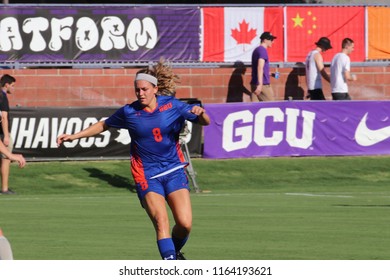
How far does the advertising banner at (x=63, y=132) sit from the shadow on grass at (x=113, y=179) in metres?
0.47

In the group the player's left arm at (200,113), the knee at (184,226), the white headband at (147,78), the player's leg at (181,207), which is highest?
the white headband at (147,78)

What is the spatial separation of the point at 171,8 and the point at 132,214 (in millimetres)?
11358

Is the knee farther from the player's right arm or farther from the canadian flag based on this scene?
the canadian flag

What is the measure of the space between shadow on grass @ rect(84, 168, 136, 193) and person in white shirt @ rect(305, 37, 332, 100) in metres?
5.17

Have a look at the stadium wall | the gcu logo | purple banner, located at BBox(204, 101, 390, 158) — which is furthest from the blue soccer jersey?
the stadium wall

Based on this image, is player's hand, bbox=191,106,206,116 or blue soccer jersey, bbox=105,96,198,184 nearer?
player's hand, bbox=191,106,206,116

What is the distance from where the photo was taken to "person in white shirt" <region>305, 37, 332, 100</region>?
28984mm

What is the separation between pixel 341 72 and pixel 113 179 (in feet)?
18.6

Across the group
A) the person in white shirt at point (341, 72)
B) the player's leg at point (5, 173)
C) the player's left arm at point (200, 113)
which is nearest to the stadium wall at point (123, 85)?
the person in white shirt at point (341, 72)

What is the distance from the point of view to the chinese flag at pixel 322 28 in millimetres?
31172

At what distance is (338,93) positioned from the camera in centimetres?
2858

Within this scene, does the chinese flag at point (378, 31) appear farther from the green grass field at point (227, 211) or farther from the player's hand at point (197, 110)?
the player's hand at point (197, 110)

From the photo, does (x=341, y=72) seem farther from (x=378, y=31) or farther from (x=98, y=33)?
(x=98, y=33)

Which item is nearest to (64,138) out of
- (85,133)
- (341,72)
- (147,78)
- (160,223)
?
(85,133)
